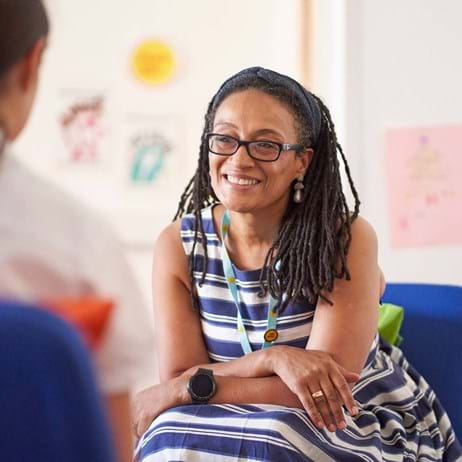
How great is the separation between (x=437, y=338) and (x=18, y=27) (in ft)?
5.02

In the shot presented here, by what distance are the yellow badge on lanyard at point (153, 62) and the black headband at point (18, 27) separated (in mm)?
2299

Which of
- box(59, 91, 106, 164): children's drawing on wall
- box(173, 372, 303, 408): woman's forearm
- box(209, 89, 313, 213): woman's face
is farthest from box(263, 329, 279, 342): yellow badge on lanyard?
box(59, 91, 106, 164): children's drawing on wall

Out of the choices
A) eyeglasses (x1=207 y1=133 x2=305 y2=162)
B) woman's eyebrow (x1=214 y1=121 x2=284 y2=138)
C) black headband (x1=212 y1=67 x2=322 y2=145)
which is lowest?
eyeglasses (x1=207 y1=133 x2=305 y2=162)

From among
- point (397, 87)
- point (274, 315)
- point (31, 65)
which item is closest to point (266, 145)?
point (274, 315)

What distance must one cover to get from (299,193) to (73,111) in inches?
58.7

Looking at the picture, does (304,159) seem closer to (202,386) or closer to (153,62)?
(202,386)

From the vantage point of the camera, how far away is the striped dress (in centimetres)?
153

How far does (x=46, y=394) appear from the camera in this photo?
733 mm

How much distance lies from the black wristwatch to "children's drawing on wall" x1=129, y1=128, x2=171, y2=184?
1552 mm

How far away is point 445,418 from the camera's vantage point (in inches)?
72.8

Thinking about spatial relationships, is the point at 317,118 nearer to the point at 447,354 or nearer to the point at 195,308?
→ the point at 195,308

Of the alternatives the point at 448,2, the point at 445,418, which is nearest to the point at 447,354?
the point at 445,418

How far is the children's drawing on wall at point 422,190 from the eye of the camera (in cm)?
290

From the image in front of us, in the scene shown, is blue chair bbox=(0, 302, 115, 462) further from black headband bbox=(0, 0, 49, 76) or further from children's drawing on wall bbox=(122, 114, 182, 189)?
children's drawing on wall bbox=(122, 114, 182, 189)
